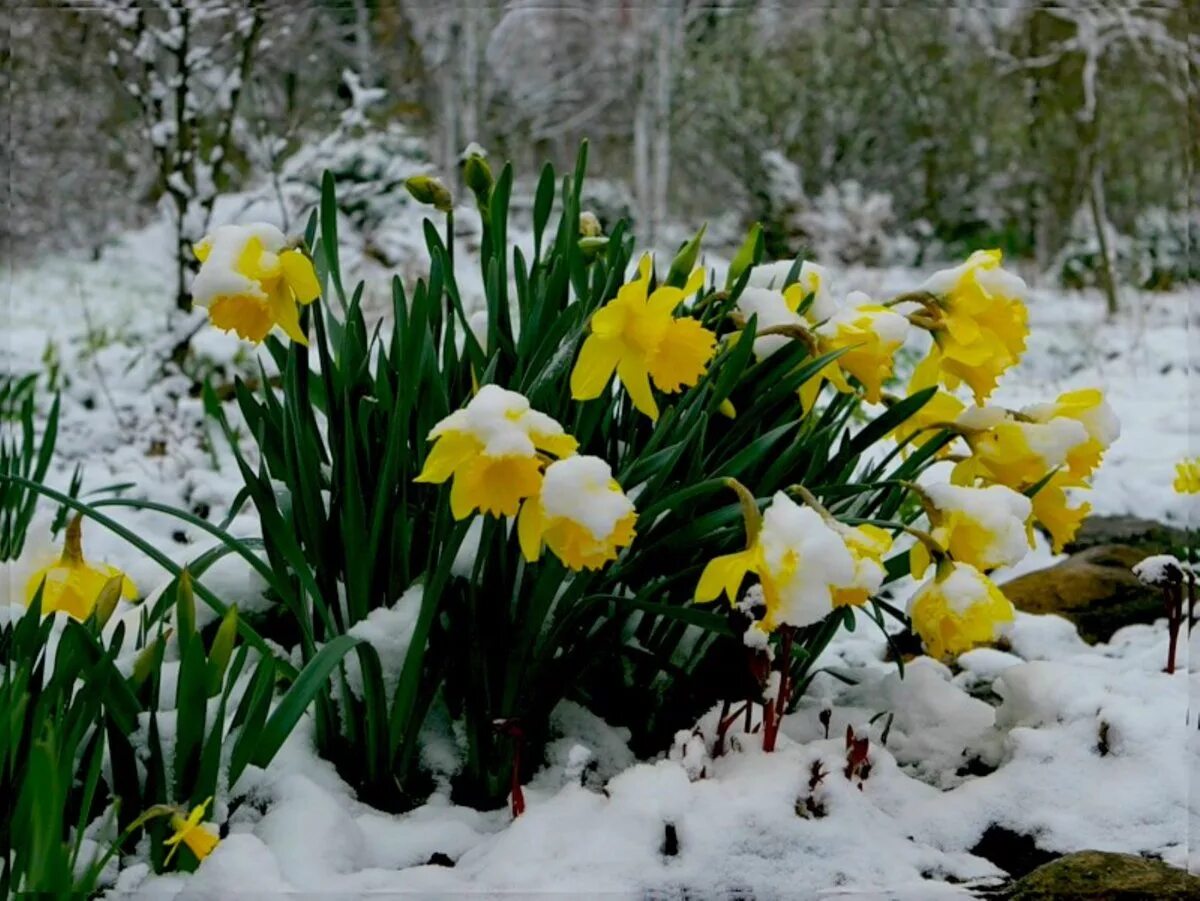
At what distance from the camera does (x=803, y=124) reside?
6676 mm

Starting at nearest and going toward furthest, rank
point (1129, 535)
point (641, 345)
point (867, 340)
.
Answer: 1. point (641, 345)
2. point (867, 340)
3. point (1129, 535)

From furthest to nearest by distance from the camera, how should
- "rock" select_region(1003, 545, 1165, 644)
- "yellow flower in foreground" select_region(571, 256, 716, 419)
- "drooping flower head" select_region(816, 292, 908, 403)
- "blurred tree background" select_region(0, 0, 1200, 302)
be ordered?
1. "blurred tree background" select_region(0, 0, 1200, 302)
2. "rock" select_region(1003, 545, 1165, 644)
3. "drooping flower head" select_region(816, 292, 908, 403)
4. "yellow flower in foreground" select_region(571, 256, 716, 419)

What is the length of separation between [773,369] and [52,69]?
14.6 feet

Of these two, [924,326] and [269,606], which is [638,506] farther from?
[269,606]

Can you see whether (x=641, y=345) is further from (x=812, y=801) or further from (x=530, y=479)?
(x=812, y=801)

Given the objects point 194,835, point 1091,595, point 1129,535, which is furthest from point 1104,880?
point 1129,535

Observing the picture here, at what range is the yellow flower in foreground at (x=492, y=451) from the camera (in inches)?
30.1

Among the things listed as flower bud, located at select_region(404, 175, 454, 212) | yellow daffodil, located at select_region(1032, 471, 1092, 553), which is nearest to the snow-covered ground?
yellow daffodil, located at select_region(1032, 471, 1092, 553)

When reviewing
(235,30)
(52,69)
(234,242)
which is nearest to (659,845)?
(234,242)

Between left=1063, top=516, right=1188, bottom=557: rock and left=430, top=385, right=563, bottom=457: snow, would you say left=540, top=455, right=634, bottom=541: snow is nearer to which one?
left=430, top=385, right=563, bottom=457: snow

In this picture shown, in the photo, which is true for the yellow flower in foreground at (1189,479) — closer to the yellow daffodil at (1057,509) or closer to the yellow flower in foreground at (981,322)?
the yellow daffodil at (1057,509)

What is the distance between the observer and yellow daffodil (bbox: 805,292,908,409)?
98cm

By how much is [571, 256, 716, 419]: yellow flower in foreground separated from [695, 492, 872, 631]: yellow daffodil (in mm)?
137

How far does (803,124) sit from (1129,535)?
5.15 metres
